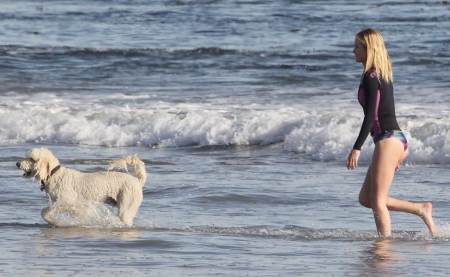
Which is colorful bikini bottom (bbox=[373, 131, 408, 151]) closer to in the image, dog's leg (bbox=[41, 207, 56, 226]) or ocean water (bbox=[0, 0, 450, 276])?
ocean water (bbox=[0, 0, 450, 276])

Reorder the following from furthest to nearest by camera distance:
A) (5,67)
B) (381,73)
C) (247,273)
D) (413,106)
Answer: (5,67) → (413,106) → (381,73) → (247,273)

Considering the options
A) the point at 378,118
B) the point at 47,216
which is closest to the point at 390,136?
the point at 378,118

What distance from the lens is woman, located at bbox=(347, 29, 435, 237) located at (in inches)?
259

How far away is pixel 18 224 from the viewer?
772 cm

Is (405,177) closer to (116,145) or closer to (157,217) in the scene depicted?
(157,217)

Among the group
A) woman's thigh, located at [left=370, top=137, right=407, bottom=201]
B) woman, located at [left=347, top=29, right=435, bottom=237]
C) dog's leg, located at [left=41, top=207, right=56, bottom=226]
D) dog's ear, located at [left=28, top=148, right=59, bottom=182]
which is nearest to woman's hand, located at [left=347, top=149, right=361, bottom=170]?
woman, located at [left=347, top=29, right=435, bottom=237]

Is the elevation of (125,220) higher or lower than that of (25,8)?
lower

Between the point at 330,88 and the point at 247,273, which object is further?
the point at 330,88

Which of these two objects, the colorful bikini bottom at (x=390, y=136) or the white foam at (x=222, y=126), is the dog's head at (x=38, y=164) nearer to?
the colorful bikini bottom at (x=390, y=136)

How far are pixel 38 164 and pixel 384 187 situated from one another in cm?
270

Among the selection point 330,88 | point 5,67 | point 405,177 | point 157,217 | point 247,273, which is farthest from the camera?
point 5,67

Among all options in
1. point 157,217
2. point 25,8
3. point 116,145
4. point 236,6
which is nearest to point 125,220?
point 157,217

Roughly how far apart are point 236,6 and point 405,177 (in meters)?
18.9

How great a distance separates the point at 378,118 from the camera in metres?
6.68
